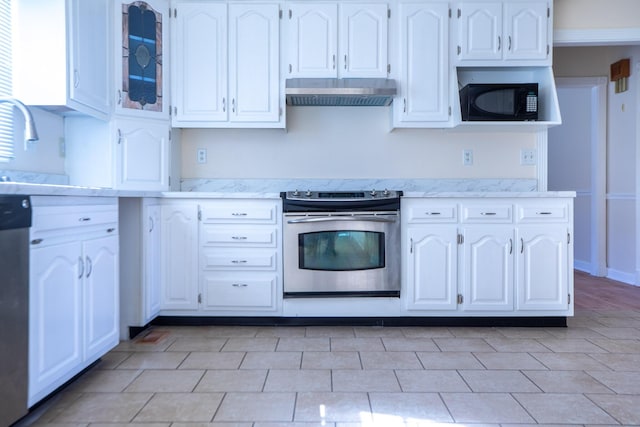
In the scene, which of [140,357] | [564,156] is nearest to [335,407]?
[140,357]

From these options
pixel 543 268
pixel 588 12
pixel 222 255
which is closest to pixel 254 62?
pixel 222 255

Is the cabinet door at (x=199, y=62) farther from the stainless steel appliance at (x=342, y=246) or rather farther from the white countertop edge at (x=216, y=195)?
the stainless steel appliance at (x=342, y=246)

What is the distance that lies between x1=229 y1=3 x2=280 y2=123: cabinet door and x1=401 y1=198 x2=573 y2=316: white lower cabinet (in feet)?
3.99

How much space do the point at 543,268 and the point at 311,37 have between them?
7.07 feet

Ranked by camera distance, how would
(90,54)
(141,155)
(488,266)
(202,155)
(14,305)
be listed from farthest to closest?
1. (202,155)
2. (141,155)
3. (488,266)
4. (90,54)
5. (14,305)

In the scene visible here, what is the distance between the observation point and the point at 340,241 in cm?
274

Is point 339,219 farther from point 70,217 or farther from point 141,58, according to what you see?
point 141,58

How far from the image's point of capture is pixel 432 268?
2.72m

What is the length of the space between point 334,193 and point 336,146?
657mm

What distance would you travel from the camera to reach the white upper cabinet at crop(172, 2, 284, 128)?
2.93 meters

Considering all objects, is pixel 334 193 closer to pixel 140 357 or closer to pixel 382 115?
pixel 382 115

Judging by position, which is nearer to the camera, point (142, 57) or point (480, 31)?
point (142, 57)

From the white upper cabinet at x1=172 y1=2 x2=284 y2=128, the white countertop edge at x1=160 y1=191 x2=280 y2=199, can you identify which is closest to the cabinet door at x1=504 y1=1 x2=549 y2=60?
the white upper cabinet at x1=172 y1=2 x2=284 y2=128

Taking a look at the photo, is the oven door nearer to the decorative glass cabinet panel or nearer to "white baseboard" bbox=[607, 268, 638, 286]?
the decorative glass cabinet panel
